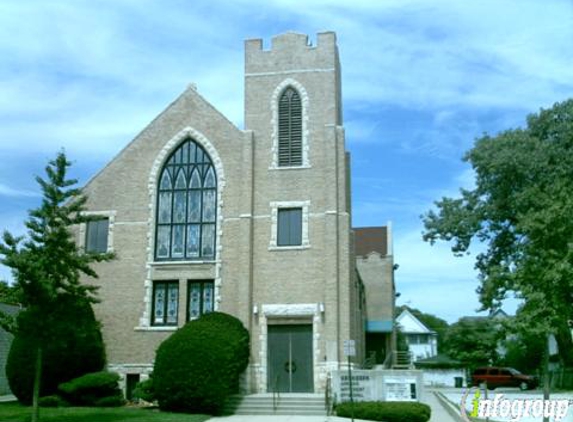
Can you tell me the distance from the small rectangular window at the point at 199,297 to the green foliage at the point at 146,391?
3.30 metres

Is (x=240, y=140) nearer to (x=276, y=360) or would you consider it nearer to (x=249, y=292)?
(x=249, y=292)

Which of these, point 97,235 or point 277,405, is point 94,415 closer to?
point 277,405

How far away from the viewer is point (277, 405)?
2412 cm

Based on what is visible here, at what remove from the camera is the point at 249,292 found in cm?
2673

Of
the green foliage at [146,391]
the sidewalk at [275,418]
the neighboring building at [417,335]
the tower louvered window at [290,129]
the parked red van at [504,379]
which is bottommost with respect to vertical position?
the sidewalk at [275,418]

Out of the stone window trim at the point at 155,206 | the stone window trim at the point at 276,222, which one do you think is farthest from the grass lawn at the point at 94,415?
the stone window trim at the point at 276,222

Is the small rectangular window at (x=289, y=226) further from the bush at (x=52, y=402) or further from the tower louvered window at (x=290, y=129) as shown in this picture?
the bush at (x=52, y=402)

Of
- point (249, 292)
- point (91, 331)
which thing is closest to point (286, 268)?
point (249, 292)

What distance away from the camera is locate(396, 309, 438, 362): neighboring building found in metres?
84.8

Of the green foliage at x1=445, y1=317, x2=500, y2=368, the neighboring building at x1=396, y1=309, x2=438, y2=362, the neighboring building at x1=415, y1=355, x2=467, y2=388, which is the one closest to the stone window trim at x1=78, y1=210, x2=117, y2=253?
the neighboring building at x1=415, y1=355, x2=467, y2=388

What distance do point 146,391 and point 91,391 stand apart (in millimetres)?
1867

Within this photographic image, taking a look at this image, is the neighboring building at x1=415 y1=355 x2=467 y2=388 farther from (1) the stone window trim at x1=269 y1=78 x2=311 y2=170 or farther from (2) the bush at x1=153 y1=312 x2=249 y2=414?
(2) the bush at x1=153 y1=312 x2=249 y2=414

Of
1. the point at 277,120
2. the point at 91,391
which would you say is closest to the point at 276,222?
the point at 277,120

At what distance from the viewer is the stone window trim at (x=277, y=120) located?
27.9 m
